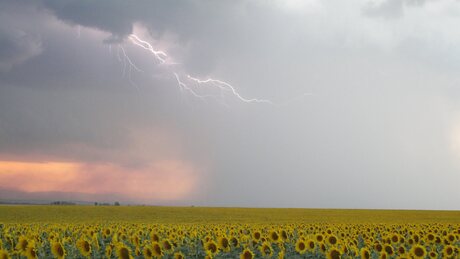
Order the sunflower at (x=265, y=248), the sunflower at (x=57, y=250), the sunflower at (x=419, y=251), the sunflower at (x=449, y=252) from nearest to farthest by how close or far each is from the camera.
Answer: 1. the sunflower at (x=57, y=250)
2. the sunflower at (x=265, y=248)
3. the sunflower at (x=419, y=251)
4. the sunflower at (x=449, y=252)

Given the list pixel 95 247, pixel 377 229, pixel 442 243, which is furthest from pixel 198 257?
pixel 377 229

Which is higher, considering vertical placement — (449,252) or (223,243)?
(223,243)

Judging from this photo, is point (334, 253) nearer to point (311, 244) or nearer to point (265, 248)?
point (311, 244)

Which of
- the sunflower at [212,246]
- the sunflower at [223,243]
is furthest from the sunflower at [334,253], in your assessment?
the sunflower at [212,246]

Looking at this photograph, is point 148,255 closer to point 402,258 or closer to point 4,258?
point 4,258

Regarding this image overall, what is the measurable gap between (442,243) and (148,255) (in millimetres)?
9272

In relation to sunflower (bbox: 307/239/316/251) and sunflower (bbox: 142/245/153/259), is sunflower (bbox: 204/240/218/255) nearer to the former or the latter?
sunflower (bbox: 142/245/153/259)

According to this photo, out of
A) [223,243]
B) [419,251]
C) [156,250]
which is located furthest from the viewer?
[419,251]

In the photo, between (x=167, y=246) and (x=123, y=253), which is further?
(x=167, y=246)

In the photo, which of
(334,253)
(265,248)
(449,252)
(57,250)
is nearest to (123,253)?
(57,250)

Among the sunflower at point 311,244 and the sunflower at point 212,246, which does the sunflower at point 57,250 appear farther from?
the sunflower at point 311,244

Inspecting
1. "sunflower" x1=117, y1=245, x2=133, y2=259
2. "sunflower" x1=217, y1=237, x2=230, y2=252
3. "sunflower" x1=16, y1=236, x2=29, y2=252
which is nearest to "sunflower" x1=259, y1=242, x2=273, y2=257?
Result: "sunflower" x1=217, y1=237, x2=230, y2=252

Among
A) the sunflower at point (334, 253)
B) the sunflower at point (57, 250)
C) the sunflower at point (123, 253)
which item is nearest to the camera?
the sunflower at point (123, 253)

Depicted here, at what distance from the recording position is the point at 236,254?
42.8ft
